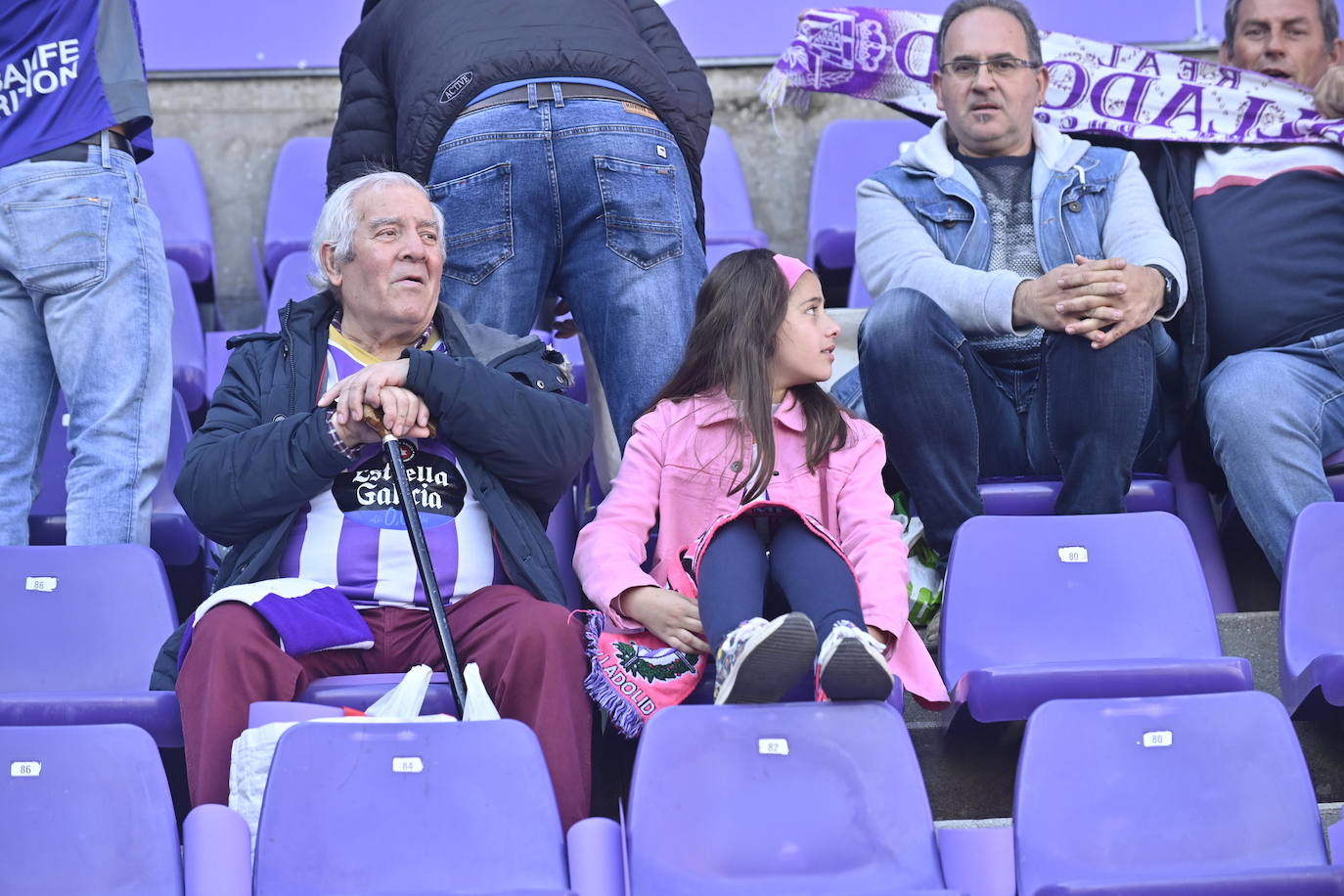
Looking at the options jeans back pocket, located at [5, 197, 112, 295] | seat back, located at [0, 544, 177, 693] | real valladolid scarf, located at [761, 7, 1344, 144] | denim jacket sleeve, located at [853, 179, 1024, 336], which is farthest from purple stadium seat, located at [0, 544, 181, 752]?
real valladolid scarf, located at [761, 7, 1344, 144]

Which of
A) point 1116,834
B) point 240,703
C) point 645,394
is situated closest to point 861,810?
point 1116,834

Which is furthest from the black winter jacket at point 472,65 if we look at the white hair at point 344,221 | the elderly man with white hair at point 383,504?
the elderly man with white hair at point 383,504

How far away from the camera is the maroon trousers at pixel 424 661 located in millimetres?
2402

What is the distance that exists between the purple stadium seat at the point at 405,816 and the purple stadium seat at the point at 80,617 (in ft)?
2.46

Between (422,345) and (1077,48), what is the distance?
5.87 ft

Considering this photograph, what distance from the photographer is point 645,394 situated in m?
3.15

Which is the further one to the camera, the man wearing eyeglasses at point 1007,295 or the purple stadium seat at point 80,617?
the man wearing eyeglasses at point 1007,295

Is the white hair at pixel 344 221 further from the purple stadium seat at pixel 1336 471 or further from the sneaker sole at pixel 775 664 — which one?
the purple stadium seat at pixel 1336 471

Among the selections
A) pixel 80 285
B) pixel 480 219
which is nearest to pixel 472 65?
pixel 480 219

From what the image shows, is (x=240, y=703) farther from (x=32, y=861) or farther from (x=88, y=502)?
(x=88, y=502)

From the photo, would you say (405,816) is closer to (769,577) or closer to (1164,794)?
(769,577)

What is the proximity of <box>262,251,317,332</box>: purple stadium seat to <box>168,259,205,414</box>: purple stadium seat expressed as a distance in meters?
0.15

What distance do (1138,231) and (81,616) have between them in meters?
2.00

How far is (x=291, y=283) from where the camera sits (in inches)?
158
